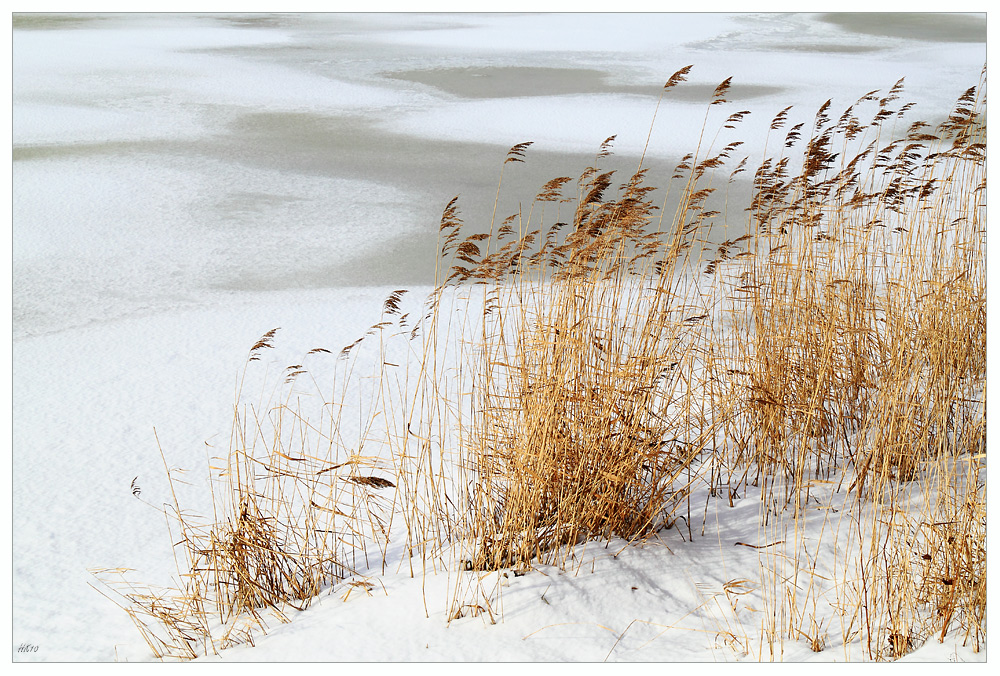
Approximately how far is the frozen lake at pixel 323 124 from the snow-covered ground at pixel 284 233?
0.10 feet

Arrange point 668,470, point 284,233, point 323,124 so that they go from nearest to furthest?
1. point 668,470
2. point 284,233
3. point 323,124

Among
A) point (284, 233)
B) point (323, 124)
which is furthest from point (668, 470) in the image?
point (323, 124)

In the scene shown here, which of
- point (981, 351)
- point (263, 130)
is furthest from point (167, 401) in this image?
point (263, 130)

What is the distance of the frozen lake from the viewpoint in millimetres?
5012

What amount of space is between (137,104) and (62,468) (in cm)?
631

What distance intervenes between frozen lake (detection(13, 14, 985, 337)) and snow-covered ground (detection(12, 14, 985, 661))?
31 mm

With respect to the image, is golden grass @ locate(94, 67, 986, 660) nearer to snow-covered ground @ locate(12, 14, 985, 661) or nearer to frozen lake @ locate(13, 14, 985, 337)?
snow-covered ground @ locate(12, 14, 985, 661)

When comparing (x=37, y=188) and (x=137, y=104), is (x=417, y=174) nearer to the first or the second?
(x=37, y=188)

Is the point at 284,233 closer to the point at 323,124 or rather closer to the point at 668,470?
the point at 323,124

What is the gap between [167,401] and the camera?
3496mm

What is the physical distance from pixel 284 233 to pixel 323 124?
2908mm

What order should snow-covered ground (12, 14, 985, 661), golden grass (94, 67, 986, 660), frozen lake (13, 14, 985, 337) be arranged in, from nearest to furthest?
golden grass (94, 67, 986, 660) < snow-covered ground (12, 14, 985, 661) < frozen lake (13, 14, 985, 337)

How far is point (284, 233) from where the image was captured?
17.9ft

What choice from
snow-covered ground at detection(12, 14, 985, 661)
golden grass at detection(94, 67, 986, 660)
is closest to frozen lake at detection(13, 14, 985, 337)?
snow-covered ground at detection(12, 14, 985, 661)
